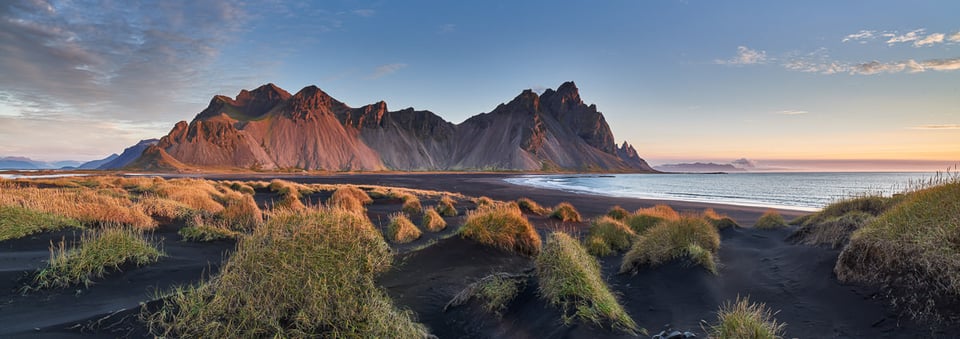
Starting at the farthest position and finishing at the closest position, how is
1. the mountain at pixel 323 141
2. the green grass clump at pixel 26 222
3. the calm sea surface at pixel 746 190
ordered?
the mountain at pixel 323 141, the calm sea surface at pixel 746 190, the green grass clump at pixel 26 222

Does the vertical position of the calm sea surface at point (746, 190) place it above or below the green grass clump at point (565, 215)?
below

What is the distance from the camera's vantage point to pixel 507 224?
11.2 meters

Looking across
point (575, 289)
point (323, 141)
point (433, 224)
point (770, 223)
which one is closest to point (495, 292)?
point (575, 289)

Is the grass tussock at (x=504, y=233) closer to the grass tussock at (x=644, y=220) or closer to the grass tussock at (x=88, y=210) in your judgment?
the grass tussock at (x=644, y=220)

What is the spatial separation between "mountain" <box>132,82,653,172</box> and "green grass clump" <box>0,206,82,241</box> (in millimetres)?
120914

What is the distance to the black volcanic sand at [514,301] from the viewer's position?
5645 mm

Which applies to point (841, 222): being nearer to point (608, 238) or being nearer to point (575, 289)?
point (608, 238)

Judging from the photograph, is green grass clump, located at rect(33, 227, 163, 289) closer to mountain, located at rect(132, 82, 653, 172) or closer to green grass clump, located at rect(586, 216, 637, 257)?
green grass clump, located at rect(586, 216, 637, 257)

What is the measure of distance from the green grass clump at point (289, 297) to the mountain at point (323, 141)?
130254mm

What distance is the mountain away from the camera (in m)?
126

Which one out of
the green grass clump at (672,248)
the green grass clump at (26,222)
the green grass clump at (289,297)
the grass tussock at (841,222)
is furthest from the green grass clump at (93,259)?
the grass tussock at (841,222)

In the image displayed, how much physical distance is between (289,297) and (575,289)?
4094 millimetres

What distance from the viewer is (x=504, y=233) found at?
11.0 meters

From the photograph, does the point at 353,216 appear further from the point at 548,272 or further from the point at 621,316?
the point at 621,316
